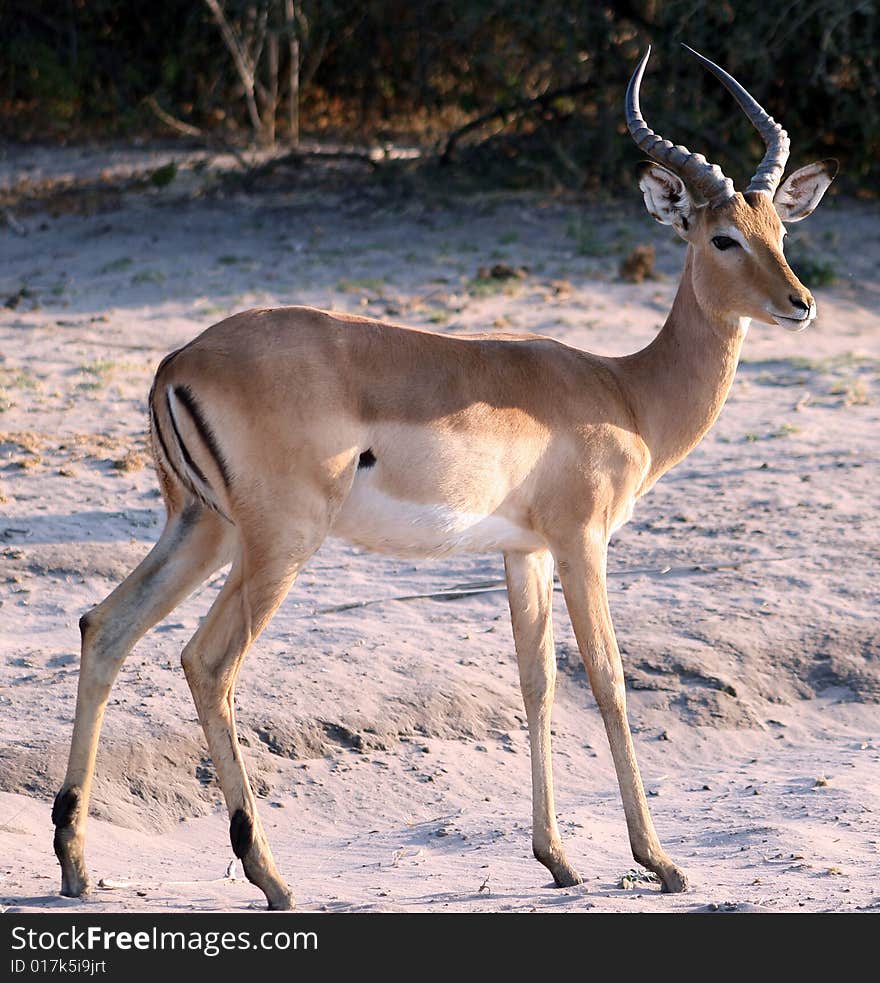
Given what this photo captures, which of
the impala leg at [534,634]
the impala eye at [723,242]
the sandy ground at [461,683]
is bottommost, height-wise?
the sandy ground at [461,683]

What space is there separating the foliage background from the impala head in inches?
330

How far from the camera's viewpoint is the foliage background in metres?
13.8

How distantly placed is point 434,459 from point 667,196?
1404 millimetres

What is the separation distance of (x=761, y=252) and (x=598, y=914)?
2195 mm

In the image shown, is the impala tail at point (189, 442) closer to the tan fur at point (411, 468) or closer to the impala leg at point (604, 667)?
the tan fur at point (411, 468)

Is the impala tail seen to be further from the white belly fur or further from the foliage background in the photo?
the foliage background

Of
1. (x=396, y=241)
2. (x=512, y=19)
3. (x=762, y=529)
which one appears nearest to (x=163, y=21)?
(x=512, y=19)

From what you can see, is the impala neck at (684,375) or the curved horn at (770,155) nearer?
the impala neck at (684,375)

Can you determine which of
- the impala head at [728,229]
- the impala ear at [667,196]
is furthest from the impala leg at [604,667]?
the impala ear at [667,196]

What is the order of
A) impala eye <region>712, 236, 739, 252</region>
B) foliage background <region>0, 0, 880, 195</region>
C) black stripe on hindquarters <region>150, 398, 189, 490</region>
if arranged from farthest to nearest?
foliage background <region>0, 0, 880, 195</region> < impala eye <region>712, 236, 739, 252</region> < black stripe on hindquarters <region>150, 398, 189, 490</region>

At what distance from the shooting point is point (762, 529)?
7621mm

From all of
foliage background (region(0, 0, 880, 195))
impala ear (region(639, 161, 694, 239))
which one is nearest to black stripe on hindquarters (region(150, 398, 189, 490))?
impala ear (region(639, 161, 694, 239))

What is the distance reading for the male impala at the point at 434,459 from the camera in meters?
4.30

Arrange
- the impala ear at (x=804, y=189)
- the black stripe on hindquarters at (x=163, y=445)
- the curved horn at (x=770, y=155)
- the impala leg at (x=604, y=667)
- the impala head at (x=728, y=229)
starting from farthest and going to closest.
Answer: the impala ear at (x=804, y=189)
the curved horn at (x=770, y=155)
the impala head at (x=728, y=229)
the impala leg at (x=604, y=667)
the black stripe on hindquarters at (x=163, y=445)
